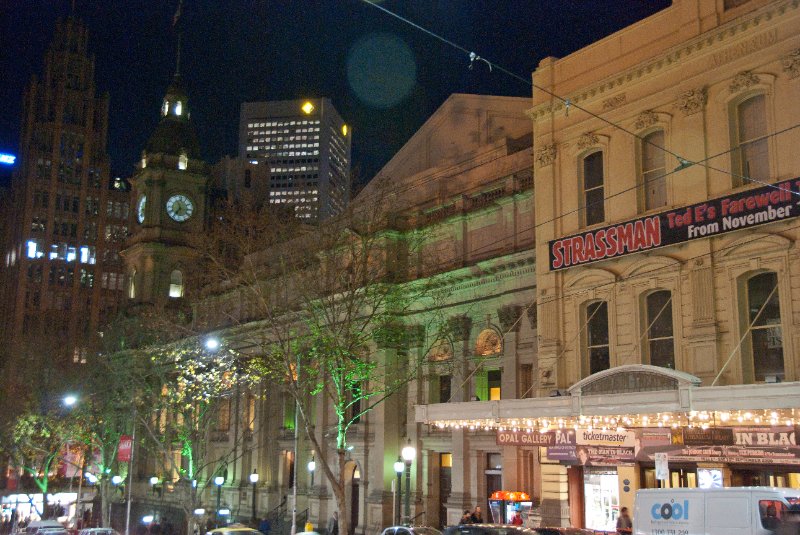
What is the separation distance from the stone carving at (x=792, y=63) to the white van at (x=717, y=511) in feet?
39.1

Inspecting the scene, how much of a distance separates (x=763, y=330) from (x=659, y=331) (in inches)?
133

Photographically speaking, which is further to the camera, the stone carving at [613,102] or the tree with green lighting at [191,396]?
the tree with green lighting at [191,396]

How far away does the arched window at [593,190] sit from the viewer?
95.7ft

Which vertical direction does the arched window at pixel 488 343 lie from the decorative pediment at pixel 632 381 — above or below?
above

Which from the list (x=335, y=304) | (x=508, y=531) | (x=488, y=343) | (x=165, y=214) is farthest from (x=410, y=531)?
(x=165, y=214)

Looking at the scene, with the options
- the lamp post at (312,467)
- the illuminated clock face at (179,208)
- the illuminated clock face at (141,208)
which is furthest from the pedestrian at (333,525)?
the illuminated clock face at (141,208)

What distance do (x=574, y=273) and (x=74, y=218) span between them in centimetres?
10360

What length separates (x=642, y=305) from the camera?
27.1m

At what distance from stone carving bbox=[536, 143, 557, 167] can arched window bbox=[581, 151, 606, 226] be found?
1223 mm

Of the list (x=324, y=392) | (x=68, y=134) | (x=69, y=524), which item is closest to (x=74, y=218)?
(x=68, y=134)

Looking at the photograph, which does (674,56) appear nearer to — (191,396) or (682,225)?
(682,225)

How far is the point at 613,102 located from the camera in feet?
94.0

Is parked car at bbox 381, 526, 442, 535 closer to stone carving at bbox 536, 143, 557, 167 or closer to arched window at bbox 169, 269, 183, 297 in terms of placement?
stone carving at bbox 536, 143, 557, 167

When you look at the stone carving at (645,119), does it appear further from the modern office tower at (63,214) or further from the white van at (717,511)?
the modern office tower at (63,214)
